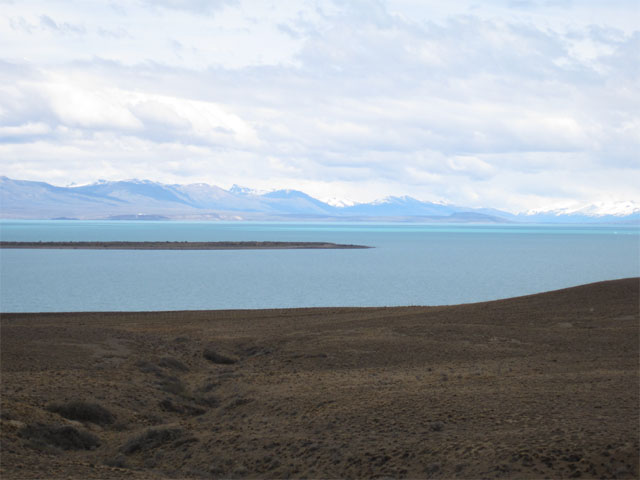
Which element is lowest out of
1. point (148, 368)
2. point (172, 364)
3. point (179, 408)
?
point (179, 408)

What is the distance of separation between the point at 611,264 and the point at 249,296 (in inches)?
2189

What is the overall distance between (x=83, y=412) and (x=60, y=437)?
1.53 metres

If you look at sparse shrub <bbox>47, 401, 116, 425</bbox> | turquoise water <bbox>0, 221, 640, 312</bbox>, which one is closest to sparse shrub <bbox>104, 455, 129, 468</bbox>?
sparse shrub <bbox>47, 401, 116, 425</bbox>

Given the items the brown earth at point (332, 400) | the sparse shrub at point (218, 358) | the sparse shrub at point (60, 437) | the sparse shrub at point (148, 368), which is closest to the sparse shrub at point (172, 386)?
the brown earth at point (332, 400)

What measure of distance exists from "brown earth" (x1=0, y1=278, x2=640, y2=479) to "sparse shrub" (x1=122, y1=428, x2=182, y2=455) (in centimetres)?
3

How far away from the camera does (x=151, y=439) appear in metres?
13.6

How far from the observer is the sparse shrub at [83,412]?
49.9 ft

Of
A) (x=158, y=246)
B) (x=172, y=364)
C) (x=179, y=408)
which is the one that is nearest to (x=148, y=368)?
(x=172, y=364)

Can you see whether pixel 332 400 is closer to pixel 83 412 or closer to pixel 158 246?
pixel 83 412

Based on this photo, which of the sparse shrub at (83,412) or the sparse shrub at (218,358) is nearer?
the sparse shrub at (83,412)

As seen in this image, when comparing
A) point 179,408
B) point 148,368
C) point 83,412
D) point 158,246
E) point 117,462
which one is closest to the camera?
point 117,462

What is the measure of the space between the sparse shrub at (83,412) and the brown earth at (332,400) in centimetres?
9

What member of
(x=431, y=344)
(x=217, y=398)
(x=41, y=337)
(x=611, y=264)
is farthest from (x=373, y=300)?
(x=611, y=264)

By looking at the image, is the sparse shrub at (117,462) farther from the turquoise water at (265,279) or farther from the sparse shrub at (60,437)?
the turquoise water at (265,279)
